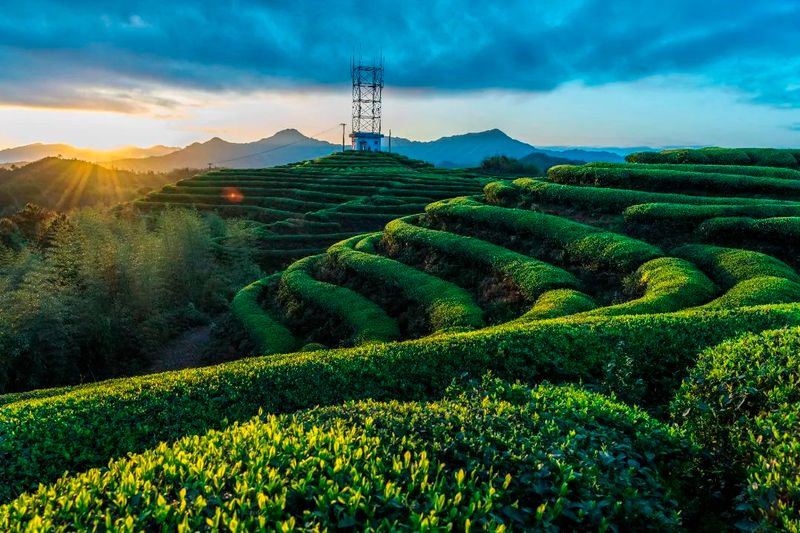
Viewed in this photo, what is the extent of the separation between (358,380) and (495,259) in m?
12.7

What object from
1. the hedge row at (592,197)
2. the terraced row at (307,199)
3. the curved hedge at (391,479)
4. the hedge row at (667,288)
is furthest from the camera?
the terraced row at (307,199)

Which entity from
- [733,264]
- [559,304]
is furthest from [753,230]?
[559,304]

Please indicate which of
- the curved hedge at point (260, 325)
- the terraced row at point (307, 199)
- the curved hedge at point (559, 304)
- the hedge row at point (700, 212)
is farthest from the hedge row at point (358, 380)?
the terraced row at point (307, 199)

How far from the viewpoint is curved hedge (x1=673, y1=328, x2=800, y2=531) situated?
476 centimetres

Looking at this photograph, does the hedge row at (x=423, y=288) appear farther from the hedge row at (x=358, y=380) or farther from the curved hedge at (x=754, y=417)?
the curved hedge at (x=754, y=417)

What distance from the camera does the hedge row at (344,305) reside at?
1902cm

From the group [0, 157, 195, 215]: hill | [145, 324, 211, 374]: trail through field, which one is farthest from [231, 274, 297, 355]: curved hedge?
[0, 157, 195, 215]: hill

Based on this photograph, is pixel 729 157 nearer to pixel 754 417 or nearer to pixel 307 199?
pixel 754 417

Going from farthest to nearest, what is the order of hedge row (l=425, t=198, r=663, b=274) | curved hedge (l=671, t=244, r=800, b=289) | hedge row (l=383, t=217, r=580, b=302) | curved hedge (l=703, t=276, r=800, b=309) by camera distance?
hedge row (l=425, t=198, r=663, b=274) < hedge row (l=383, t=217, r=580, b=302) < curved hedge (l=671, t=244, r=800, b=289) < curved hedge (l=703, t=276, r=800, b=309)

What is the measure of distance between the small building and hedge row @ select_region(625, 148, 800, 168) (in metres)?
89.5

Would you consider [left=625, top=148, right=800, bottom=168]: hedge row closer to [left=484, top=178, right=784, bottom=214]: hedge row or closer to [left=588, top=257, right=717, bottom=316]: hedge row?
[left=484, top=178, right=784, bottom=214]: hedge row

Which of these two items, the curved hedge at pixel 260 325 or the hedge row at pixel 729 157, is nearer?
the curved hedge at pixel 260 325

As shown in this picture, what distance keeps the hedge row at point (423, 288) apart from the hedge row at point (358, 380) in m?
6.11

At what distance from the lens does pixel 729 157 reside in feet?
108
